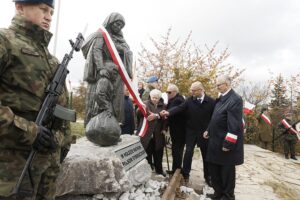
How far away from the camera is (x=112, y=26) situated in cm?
468

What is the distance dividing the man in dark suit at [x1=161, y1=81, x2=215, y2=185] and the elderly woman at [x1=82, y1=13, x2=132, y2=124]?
4.14 ft

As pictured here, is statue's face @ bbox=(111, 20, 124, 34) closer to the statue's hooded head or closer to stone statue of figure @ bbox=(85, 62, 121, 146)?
the statue's hooded head

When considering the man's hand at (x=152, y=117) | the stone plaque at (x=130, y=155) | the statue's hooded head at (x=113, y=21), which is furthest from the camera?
the man's hand at (x=152, y=117)

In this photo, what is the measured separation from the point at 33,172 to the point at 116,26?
3.28 metres

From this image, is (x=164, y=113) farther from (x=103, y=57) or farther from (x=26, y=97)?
(x=26, y=97)

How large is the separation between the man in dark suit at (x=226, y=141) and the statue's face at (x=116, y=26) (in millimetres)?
1849

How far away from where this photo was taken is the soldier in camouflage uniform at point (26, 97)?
67.1 inches

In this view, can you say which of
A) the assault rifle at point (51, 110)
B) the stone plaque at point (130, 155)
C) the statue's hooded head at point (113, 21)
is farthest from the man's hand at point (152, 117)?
the assault rifle at point (51, 110)

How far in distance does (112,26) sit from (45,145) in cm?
328

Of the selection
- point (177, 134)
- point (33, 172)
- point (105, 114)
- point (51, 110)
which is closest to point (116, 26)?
point (105, 114)

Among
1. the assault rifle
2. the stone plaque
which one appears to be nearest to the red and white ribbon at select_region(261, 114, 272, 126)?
the stone plaque

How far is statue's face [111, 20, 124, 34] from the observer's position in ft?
15.3

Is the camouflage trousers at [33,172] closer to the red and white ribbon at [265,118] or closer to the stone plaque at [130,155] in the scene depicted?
the stone plaque at [130,155]

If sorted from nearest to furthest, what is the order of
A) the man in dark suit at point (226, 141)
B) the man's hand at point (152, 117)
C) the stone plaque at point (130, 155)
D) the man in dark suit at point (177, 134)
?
the stone plaque at point (130, 155) → the man in dark suit at point (226, 141) → the man's hand at point (152, 117) → the man in dark suit at point (177, 134)
